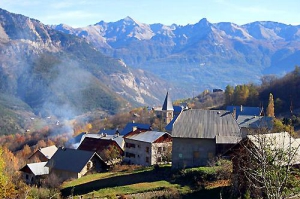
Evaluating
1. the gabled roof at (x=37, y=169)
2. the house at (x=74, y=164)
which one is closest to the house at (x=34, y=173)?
the gabled roof at (x=37, y=169)

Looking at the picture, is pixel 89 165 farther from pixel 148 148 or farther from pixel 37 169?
pixel 37 169

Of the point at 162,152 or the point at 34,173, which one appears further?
the point at 34,173

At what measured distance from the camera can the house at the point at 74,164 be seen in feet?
146

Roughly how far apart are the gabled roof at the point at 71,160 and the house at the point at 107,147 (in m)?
3.15

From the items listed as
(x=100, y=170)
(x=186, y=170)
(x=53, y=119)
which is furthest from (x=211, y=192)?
(x=53, y=119)

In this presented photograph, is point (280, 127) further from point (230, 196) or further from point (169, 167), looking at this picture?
point (230, 196)

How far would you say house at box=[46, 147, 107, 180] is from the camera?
44.6 m

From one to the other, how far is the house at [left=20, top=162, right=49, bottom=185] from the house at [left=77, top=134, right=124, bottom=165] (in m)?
6.99

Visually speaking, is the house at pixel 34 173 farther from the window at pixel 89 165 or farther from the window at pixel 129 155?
the window at pixel 129 155

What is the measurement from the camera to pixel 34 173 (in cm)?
A: 4712

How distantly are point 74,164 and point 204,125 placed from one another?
15492mm

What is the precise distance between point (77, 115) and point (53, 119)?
1076cm

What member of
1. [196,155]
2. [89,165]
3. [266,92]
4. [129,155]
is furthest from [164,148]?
[266,92]

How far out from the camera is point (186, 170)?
35000mm
